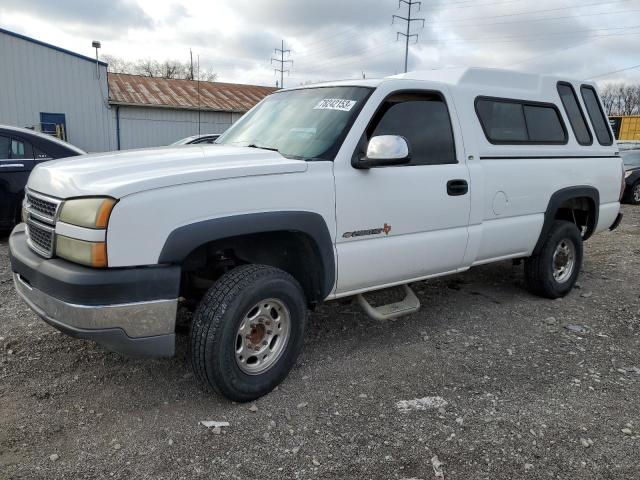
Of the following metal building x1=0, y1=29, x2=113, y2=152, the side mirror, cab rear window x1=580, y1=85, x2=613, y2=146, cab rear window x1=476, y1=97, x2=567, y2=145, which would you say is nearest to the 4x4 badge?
the side mirror

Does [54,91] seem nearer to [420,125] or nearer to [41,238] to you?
[41,238]

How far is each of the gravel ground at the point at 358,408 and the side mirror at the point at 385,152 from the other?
1436mm

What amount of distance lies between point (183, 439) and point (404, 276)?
74.0 inches

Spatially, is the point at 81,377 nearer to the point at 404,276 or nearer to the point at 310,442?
the point at 310,442

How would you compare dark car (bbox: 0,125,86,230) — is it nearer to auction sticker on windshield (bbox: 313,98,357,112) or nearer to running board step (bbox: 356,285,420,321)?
auction sticker on windshield (bbox: 313,98,357,112)

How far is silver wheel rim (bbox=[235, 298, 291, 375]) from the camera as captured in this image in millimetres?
3100

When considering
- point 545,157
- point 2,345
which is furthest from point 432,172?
point 2,345

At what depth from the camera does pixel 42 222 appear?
2.98 m

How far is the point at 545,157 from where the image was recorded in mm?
4820

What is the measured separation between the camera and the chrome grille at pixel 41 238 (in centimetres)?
285

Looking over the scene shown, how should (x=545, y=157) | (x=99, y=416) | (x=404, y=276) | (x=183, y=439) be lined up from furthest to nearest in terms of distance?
(x=545, y=157) < (x=404, y=276) < (x=99, y=416) < (x=183, y=439)

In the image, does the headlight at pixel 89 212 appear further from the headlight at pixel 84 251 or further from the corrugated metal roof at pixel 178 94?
the corrugated metal roof at pixel 178 94

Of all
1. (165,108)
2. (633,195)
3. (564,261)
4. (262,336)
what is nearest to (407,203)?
(262,336)

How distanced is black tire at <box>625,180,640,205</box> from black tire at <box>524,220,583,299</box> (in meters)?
10.7
